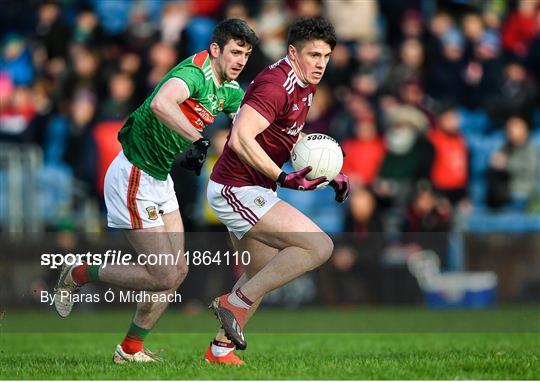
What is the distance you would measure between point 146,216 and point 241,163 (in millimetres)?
929

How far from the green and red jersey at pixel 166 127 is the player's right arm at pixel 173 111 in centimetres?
17

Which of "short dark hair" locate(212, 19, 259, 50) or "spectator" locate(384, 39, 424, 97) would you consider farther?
"spectator" locate(384, 39, 424, 97)

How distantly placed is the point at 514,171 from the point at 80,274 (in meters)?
9.47

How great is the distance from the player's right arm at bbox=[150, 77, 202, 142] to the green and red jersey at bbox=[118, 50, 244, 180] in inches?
6.8

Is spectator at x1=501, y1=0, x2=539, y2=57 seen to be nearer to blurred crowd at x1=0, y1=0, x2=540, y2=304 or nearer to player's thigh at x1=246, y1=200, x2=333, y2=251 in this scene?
blurred crowd at x1=0, y1=0, x2=540, y2=304

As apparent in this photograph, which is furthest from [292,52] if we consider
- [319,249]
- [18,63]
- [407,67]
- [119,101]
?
[18,63]

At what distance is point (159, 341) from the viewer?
12875 millimetres

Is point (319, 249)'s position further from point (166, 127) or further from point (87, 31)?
point (87, 31)

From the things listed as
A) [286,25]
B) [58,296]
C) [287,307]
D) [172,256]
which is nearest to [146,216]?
[172,256]

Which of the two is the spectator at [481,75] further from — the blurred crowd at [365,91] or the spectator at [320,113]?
the spectator at [320,113]

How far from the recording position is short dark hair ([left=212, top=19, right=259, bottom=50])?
9711mm

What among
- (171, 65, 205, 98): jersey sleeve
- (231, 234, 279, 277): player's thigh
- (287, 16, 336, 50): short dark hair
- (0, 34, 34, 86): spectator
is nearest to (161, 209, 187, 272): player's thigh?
(231, 234, 279, 277): player's thigh

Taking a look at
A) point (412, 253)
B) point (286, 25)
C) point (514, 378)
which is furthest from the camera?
point (286, 25)

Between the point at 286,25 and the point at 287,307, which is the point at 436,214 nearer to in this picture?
the point at 287,307
